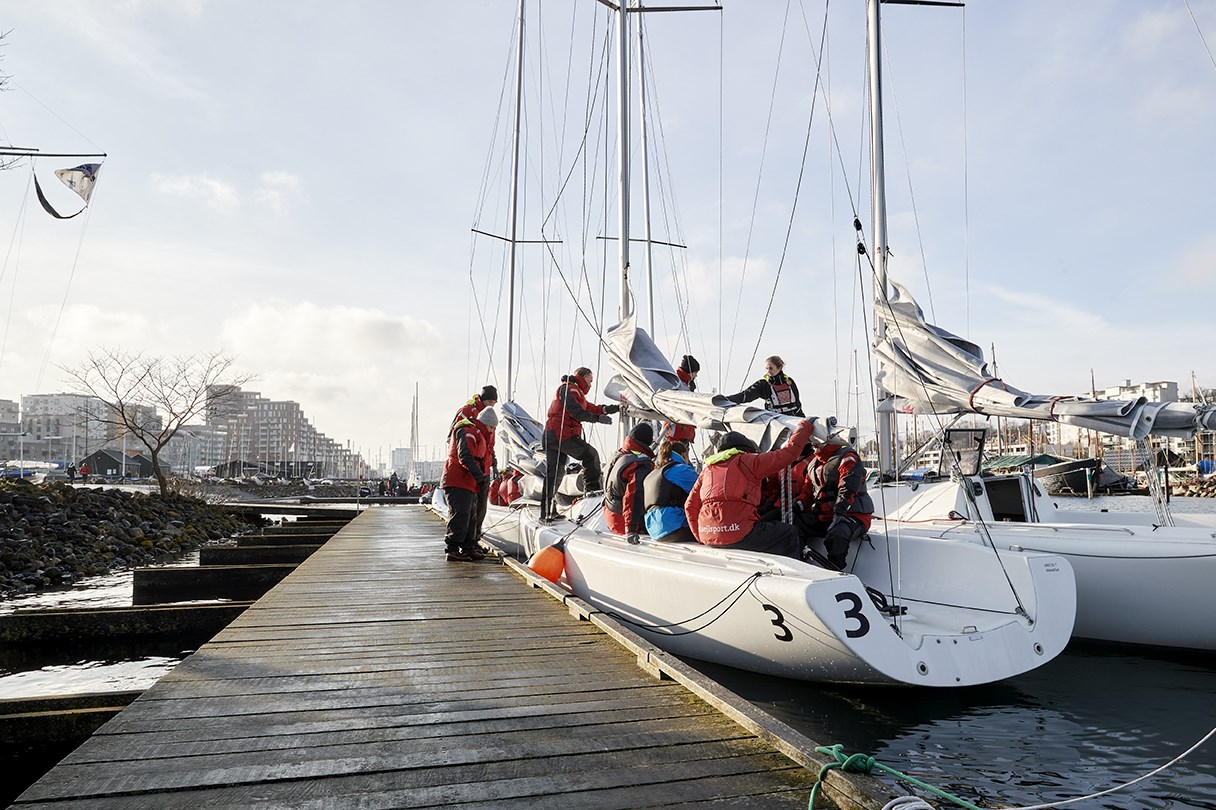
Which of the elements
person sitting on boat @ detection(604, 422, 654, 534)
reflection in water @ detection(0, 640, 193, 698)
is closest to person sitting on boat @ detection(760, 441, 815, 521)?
person sitting on boat @ detection(604, 422, 654, 534)

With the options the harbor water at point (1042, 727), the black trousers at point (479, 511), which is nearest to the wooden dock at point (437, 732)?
the harbor water at point (1042, 727)

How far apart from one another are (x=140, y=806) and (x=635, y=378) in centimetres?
667

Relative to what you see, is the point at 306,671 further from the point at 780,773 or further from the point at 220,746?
the point at 780,773

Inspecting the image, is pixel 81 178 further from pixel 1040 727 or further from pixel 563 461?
pixel 1040 727

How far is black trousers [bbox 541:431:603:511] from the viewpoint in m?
10.3

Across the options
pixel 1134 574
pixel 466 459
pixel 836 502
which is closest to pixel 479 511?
pixel 466 459

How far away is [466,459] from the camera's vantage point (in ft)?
29.8

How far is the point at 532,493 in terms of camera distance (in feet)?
41.7

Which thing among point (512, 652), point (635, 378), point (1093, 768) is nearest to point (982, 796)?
point (1093, 768)

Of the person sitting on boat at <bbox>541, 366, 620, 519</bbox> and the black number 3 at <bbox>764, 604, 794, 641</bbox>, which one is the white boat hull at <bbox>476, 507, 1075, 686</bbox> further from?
the person sitting on boat at <bbox>541, 366, 620, 519</bbox>

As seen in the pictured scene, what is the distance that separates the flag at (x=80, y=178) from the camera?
12773 millimetres

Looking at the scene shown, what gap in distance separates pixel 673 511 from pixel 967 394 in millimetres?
2840

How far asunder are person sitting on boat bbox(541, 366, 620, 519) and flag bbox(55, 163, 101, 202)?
8595 mm

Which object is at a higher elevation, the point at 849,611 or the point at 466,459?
the point at 466,459
